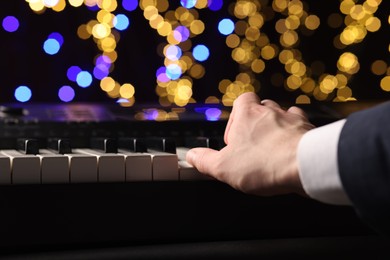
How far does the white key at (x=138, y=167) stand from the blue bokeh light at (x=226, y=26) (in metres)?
0.65

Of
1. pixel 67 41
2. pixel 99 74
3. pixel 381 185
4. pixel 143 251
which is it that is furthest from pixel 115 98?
pixel 381 185

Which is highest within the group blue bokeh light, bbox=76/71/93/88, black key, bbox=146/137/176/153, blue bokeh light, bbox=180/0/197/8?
blue bokeh light, bbox=180/0/197/8

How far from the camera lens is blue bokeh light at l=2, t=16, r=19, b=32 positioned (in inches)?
59.8

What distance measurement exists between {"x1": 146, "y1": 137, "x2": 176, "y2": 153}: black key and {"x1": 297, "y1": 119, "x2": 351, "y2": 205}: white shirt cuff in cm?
36

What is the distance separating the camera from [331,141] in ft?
2.57

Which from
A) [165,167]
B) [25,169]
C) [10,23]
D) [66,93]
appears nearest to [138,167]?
[165,167]

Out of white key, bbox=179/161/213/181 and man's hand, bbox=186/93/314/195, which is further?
white key, bbox=179/161/213/181

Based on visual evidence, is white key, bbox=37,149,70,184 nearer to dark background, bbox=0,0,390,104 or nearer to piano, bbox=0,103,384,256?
piano, bbox=0,103,384,256

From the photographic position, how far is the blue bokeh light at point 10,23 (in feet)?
4.98

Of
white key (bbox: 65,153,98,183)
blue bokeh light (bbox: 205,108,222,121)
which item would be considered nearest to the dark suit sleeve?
white key (bbox: 65,153,98,183)

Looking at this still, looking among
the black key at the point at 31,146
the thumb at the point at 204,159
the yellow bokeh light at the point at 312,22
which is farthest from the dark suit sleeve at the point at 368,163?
the yellow bokeh light at the point at 312,22

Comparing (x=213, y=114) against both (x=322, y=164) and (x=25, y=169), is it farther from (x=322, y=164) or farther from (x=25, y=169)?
(x=322, y=164)

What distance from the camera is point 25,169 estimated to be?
1017 millimetres

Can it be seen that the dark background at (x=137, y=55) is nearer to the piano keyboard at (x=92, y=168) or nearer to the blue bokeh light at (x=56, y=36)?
the blue bokeh light at (x=56, y=36)
